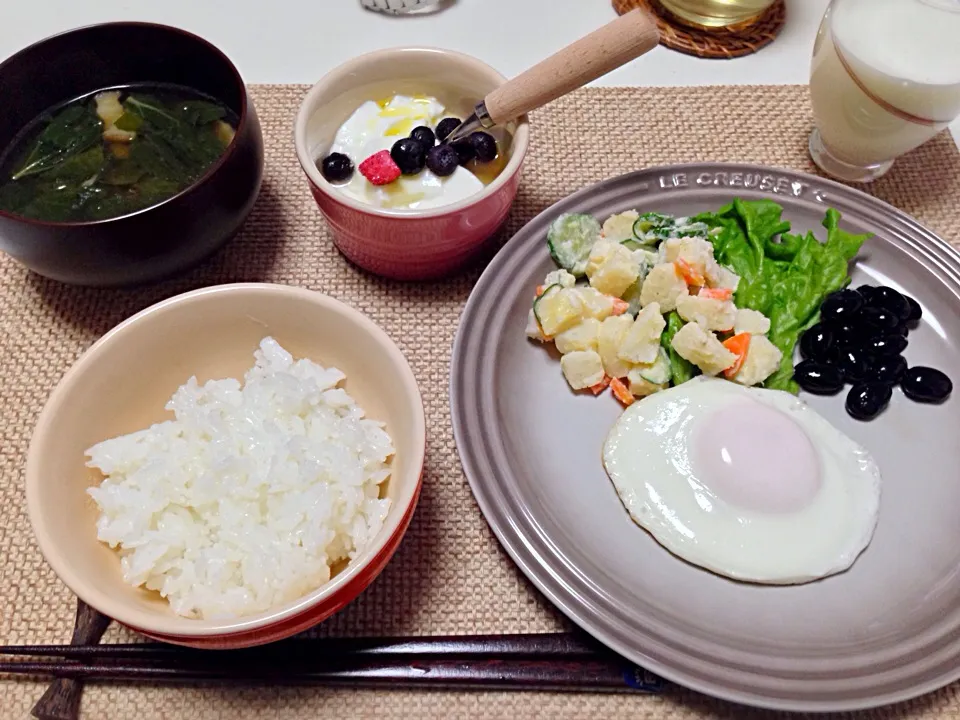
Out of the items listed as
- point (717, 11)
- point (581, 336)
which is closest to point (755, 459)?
point (581, 336)

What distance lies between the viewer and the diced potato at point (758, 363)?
1.50 metres

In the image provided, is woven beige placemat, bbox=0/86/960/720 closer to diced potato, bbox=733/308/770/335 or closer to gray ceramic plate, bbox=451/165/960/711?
gray ceramic plate, bbox=451/165/960/711

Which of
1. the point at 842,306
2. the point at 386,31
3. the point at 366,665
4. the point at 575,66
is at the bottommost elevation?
the point at 366,665

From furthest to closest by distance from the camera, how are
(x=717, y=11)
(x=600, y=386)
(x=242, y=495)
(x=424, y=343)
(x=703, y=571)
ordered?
1. (x=717, y=11)
2. (x=424, y=343)
3. (x=600, y=386)
4. (x=703, y=571)
5. (x=242, y=495)

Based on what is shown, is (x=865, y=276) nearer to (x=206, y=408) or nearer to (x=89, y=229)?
(x=206, y=408)

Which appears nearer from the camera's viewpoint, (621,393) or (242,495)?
(242,495)

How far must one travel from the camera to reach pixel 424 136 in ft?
5.24

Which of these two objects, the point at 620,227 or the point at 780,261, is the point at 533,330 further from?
the point at 780,261

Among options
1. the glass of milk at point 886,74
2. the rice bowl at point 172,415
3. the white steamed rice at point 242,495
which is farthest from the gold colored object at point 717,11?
the white steamed rice at point 242,495

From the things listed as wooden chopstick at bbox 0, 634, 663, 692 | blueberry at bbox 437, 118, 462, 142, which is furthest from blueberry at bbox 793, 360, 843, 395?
blueberry at bbox 437, 118, 462, 142

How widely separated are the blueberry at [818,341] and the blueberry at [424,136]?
917 millimetres

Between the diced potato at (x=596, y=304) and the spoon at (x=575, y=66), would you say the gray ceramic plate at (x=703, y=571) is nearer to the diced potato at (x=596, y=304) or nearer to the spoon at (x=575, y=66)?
the diced potato at (x=596, y=304)

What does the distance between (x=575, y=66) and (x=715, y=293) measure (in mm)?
557

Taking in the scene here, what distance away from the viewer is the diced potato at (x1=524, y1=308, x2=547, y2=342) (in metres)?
1.54
